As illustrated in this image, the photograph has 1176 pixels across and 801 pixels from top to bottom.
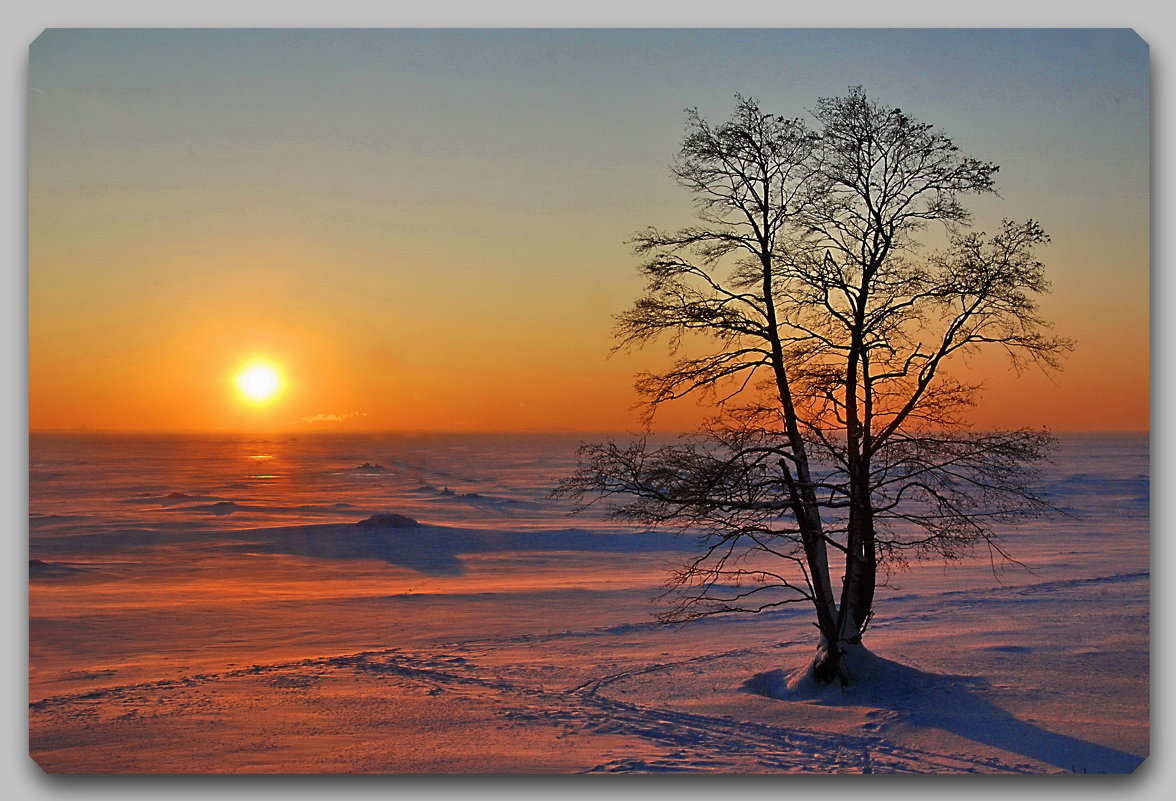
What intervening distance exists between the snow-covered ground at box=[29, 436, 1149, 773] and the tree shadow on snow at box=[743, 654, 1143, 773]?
2 cm

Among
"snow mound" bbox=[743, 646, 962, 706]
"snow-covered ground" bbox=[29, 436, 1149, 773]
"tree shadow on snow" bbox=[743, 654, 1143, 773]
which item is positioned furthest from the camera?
"snow mound" bbox=[743, 646, 962, 706]

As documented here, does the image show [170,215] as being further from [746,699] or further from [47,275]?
[746,699]

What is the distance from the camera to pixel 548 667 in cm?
865

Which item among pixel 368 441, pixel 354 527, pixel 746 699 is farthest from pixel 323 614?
pixel 368 441

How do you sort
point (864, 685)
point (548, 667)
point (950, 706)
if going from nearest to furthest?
1. point (950, 706)
2. point (864, 685)
3. point (548, 667)

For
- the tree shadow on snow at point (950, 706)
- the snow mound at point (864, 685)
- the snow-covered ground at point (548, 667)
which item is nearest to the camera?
the tree shadow on snow at point (950, 706)

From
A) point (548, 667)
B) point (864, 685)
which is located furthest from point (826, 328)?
point (548, 667)

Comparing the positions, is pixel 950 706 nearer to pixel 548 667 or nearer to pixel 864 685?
pixel 864 685

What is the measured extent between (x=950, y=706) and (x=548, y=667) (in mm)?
3135

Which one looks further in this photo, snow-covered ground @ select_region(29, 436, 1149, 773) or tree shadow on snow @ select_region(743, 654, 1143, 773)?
snow-covered ground @ select_region(29, 436, 1149, 773)

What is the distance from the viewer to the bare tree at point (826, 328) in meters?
6.95

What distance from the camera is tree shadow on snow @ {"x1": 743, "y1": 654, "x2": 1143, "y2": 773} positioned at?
6.42 m

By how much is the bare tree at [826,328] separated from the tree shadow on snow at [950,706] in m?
0.21

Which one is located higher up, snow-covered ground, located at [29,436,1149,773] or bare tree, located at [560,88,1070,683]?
bare tree, located at [560,88,1070,683]
